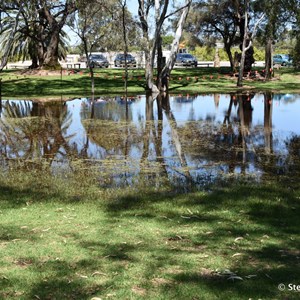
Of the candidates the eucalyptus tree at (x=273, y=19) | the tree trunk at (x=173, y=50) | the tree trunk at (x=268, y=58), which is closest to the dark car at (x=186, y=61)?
the eucalyptus tree at (x=273, y=19)

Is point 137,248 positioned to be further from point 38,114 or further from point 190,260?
point 38,114

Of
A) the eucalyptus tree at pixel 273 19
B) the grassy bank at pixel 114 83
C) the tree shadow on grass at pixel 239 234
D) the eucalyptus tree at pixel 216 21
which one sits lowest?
the tree shadow on grass at pixel 239 234

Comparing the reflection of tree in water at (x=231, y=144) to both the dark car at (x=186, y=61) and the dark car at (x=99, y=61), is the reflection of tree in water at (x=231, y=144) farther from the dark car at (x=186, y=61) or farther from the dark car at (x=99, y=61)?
the dark car at (x=186, y=61)

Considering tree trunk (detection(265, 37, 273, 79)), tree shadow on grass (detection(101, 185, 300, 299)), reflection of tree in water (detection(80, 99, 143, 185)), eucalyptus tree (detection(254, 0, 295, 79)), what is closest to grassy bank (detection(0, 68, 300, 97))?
tree trunk (detection(265, 37, 273, 79))

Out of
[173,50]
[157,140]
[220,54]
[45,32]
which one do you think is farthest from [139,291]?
[220,54]

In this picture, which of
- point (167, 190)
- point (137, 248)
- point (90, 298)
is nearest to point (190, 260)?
point (137, 248)

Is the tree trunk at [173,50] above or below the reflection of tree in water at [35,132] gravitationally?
above

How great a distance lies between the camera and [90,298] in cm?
403

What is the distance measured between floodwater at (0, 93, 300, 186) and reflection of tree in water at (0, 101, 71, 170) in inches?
0.9

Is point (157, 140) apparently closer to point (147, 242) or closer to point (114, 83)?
point (147, 242)

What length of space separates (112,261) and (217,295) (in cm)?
120

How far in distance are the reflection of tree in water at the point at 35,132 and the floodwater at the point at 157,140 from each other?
2 cm

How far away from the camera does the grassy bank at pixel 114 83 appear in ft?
101

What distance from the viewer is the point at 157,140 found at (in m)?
13.4
